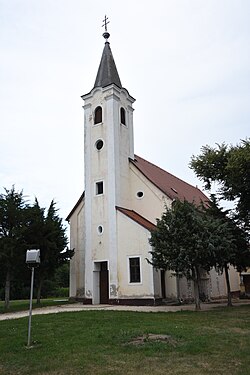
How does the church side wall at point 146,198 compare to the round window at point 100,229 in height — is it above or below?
above

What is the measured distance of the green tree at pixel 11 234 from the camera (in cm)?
2030

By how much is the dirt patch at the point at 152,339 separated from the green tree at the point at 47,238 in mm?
13414

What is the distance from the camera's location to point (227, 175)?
2020 cm

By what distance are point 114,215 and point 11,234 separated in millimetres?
6757

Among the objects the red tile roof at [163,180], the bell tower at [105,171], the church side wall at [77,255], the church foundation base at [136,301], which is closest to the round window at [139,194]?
the bell tower at [105,171]

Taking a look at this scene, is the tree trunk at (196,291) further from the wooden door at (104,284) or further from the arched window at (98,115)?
the arched window at (98,115)

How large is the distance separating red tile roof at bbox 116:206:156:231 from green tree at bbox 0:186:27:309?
21.4ft

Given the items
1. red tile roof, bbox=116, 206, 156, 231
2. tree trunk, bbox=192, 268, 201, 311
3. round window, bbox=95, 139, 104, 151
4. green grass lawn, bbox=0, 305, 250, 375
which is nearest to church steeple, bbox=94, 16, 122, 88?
round window, bbox=95, 139, 104, 151

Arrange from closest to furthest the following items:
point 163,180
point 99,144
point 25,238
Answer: point 25,238 < point 99,144 < point 163,180

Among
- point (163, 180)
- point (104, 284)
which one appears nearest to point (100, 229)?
point (104, 284)

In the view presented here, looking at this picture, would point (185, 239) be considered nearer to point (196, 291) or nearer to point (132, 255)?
point (196, 291)

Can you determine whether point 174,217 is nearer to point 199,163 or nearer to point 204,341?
point 199,163

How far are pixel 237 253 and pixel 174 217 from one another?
5220 millimetres

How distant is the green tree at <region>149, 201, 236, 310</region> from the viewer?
55.6 ft
